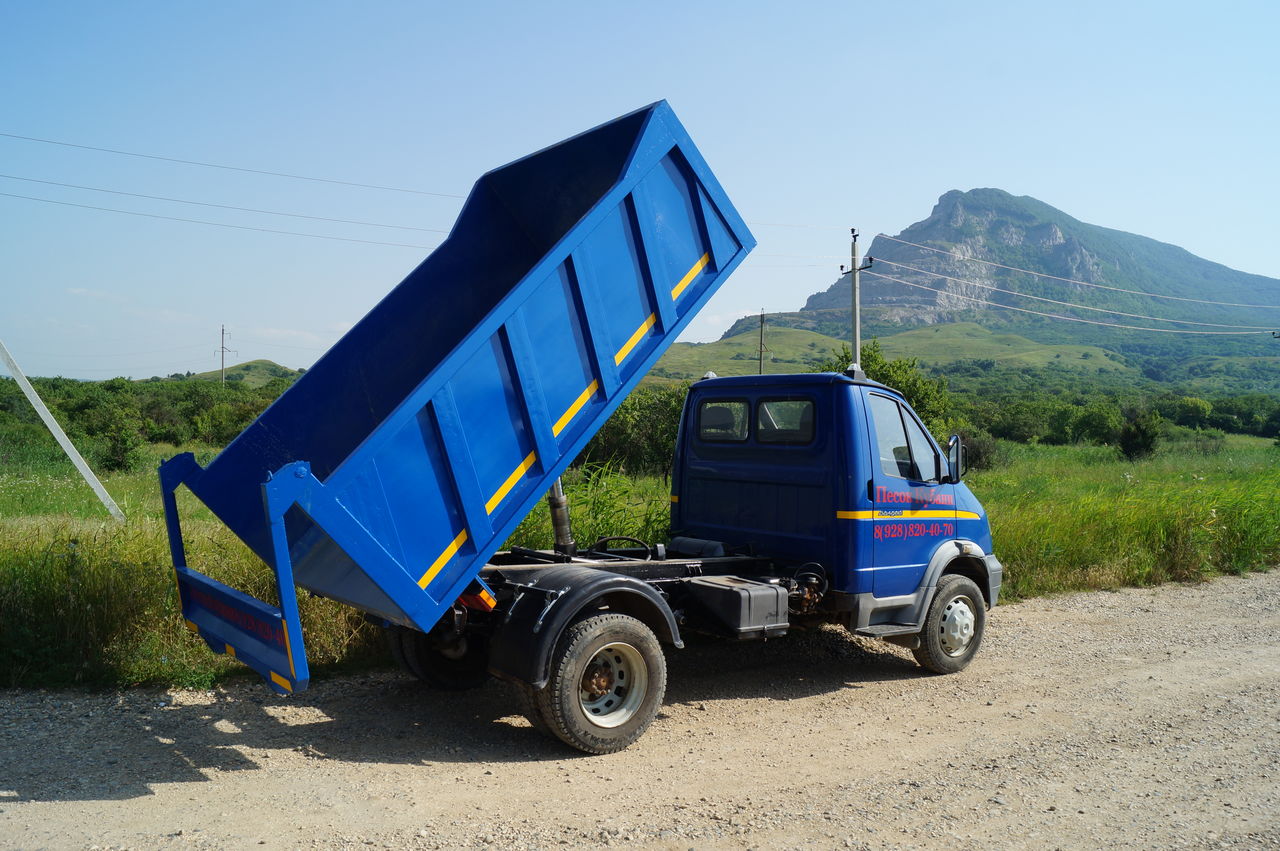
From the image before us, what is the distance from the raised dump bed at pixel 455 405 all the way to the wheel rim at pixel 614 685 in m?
0.81

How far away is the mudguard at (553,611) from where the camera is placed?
4902mm

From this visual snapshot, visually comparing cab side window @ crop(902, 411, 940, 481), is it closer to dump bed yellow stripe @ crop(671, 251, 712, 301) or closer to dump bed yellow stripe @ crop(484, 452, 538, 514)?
dump bed yellow stripe @ crop(671, 251, 712, 301)

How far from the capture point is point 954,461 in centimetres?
716

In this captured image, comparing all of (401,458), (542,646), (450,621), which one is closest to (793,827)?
(542,646)

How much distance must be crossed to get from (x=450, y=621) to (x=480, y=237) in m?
3.08

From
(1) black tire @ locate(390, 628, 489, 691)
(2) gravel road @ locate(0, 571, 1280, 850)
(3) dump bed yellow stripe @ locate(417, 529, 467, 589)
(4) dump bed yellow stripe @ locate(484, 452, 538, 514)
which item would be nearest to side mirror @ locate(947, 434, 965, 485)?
(2) gravel road @ locate(0, 571, 1280, 850)

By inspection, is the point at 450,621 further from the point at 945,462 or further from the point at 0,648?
the point at 945,462

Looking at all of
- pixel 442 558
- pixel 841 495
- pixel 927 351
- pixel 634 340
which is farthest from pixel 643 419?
pixel 927 351

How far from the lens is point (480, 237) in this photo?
22.9 feet

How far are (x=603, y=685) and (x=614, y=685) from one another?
Answer: 12cm

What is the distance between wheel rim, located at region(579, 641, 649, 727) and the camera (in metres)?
5.23

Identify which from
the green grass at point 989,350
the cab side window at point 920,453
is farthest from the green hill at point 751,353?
the cab side window at point 920,453

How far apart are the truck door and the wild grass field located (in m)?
2.70

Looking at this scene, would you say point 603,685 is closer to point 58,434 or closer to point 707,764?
point 707,764
